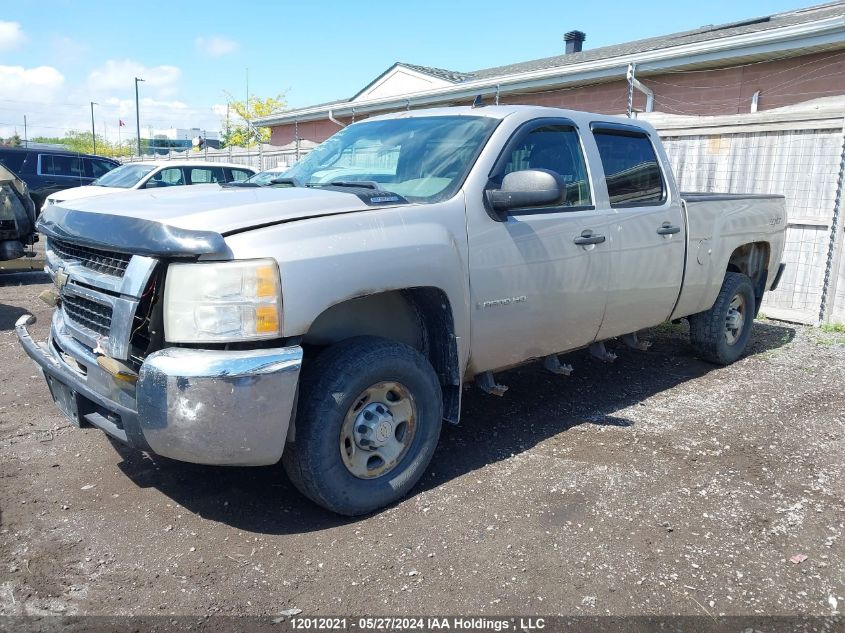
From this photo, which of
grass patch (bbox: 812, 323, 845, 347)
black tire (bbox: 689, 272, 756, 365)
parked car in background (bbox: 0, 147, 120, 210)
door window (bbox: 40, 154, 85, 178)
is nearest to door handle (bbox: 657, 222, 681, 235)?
black tire (bbox: 689, 272, 756, 365)

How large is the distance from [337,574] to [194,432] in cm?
84

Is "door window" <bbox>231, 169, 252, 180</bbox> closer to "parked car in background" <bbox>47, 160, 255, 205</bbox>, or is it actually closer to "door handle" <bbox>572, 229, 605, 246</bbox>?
"parked car in background" <bbox>47, 160, 255, 205</bbox>

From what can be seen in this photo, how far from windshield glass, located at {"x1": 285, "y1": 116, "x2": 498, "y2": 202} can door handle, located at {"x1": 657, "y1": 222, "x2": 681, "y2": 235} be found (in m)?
1.65

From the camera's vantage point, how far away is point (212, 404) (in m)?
2.78

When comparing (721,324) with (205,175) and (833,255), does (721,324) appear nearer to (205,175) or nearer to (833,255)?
(833,255)

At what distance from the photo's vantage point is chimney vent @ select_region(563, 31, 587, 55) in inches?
820

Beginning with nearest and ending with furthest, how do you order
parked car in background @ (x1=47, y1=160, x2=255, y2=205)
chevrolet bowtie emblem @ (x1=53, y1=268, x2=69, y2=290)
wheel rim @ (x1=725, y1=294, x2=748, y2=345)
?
1. chevrolet bowtie emblem @ (x1=53, y1=268, x2=69, y2=290)
2. wheel rim @ (x1=725, y1=294, x2=748, y2=345)
3. parked car in background @ (x1=47, y1=160, x2=255, y2=205)

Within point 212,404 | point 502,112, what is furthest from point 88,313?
point 502,112

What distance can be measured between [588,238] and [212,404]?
2.58 metres

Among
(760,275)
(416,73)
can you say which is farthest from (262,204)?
(416,73)

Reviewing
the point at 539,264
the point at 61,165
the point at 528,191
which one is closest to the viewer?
the point at 528,191

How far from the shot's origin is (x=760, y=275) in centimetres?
662

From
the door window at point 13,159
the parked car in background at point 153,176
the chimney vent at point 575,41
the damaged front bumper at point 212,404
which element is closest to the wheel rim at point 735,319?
the damaged front bumper at point 212,404

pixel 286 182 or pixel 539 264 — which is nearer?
pixel 539 264
